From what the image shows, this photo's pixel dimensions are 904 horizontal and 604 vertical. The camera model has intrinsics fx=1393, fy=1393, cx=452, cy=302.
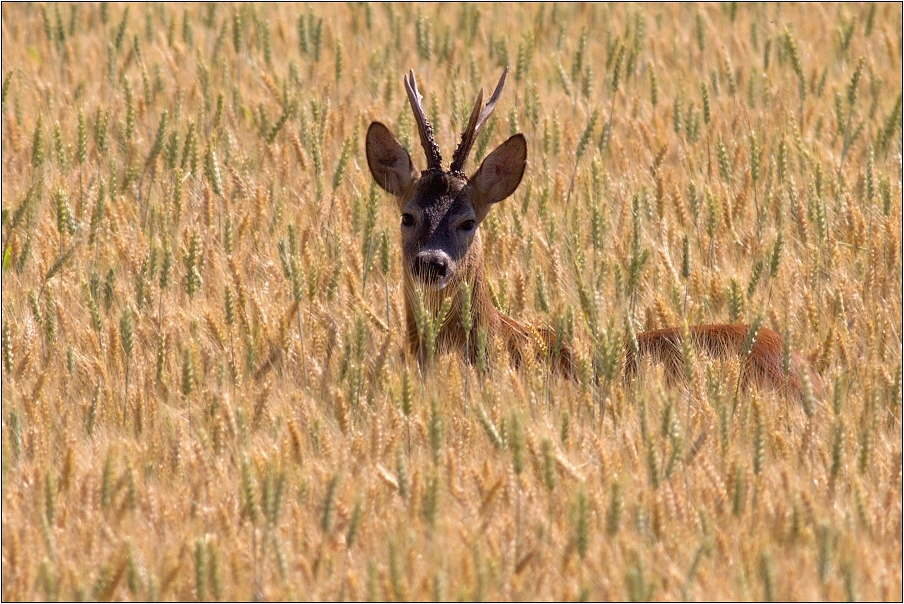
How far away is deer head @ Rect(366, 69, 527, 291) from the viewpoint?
7.04m

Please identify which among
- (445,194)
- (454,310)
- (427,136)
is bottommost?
(454,310)

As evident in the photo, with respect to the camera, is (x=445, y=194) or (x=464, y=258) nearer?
(x=464, y=258)

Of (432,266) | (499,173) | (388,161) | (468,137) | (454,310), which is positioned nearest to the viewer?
(432,266)

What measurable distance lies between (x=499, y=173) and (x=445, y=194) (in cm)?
38

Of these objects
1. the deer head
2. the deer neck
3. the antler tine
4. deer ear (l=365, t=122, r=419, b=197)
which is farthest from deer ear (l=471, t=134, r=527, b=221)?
deer ear (l=365, t=122, r=419, b=197)

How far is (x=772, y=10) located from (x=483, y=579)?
10.3 m

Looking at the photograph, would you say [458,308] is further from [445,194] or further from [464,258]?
[445,194]

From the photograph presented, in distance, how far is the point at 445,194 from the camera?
7.32 m

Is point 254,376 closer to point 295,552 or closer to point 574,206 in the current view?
point 295,552

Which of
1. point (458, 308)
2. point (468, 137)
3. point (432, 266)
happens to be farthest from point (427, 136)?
point (458, 308)

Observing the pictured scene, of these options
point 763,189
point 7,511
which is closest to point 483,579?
point 7,511

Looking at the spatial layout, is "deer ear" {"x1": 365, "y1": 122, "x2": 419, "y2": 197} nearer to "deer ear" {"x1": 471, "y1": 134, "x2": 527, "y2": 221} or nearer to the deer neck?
"deer ear" {"x1": 471, "y1": 134, "x2": 527, "y2": 221}

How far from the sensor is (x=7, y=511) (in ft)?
16.5

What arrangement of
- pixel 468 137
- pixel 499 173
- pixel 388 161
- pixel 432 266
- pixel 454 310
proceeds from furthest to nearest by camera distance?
pixel 388 161 < pixel 499 173 < pixel 468 137 < pixel 454 310 < pixel 432 266
